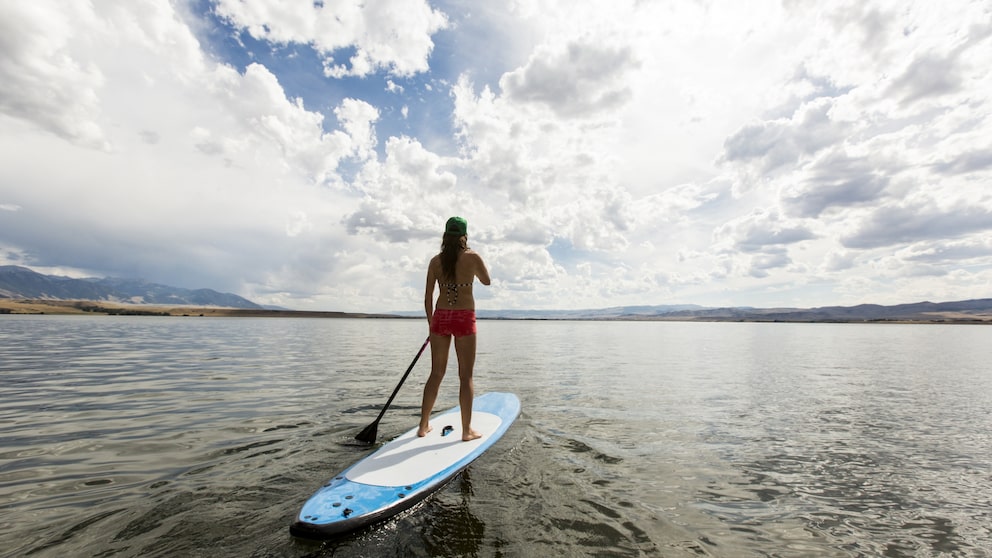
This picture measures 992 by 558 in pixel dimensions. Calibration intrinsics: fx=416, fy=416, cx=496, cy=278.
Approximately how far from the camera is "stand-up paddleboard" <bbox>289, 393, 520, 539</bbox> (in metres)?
5.05

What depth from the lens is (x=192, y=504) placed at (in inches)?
233

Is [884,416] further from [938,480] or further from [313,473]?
[313,473]

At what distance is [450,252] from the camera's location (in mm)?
8086

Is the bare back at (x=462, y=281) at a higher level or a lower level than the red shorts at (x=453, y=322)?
higher

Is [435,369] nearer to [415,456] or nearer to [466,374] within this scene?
[466,374]

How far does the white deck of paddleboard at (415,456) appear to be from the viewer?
626cm

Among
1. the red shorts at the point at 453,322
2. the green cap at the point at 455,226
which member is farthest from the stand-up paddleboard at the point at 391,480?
the green cap at the point at 455,226

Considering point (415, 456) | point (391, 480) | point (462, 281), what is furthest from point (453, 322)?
point (391, 480)

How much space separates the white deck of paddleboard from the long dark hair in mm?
3130

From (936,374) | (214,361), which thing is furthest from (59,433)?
(936,374)

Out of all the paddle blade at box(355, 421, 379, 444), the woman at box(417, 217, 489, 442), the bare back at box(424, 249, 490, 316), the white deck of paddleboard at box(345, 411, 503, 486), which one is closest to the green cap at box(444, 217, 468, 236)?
the woman at box(417, 217, 489, 442)

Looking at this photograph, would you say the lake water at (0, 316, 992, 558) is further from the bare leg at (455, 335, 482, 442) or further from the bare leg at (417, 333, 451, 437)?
the bare leg at (417, 333, 451, 437)

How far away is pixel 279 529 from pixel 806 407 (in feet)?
51.8

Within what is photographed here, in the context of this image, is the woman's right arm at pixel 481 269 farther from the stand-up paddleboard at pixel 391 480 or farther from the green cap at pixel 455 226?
the stand-up paddleboard at pixel 391 480
